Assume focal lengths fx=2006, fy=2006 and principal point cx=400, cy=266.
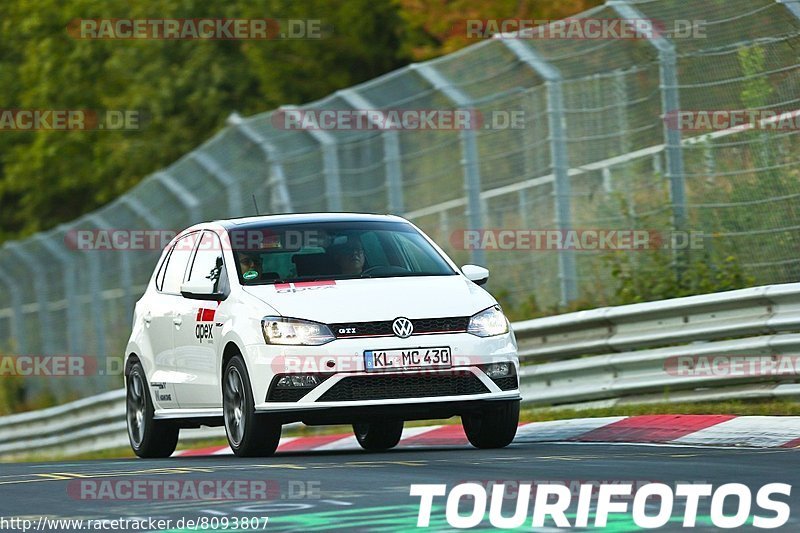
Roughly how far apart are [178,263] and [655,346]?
3756 mm

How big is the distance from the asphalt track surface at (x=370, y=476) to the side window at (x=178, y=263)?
65.5 inches

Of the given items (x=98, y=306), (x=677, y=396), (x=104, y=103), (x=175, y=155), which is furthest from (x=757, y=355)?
(x=104, y=103)

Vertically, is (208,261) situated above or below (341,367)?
above

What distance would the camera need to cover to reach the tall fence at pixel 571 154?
50.6 feet

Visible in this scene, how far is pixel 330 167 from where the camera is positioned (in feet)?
68.0

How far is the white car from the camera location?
12.0 metres

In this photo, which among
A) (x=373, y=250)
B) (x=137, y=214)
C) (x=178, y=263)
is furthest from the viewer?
(x=137, y=214)

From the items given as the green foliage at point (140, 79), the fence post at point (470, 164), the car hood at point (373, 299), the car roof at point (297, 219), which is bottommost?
the car hood at point (373, 299)

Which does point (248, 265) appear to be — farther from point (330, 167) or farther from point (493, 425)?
point (330, 167)

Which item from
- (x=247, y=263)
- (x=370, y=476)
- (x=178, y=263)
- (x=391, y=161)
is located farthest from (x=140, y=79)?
(x=370, y=476)

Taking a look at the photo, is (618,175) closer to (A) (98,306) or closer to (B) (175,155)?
(A) (98,306)

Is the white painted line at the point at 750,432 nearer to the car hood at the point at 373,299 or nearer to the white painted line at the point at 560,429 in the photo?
the white painted line at the point at 560,429

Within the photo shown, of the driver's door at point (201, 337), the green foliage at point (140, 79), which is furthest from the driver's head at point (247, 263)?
the green foliage at point (140, 79)

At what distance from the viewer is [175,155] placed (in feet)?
151
